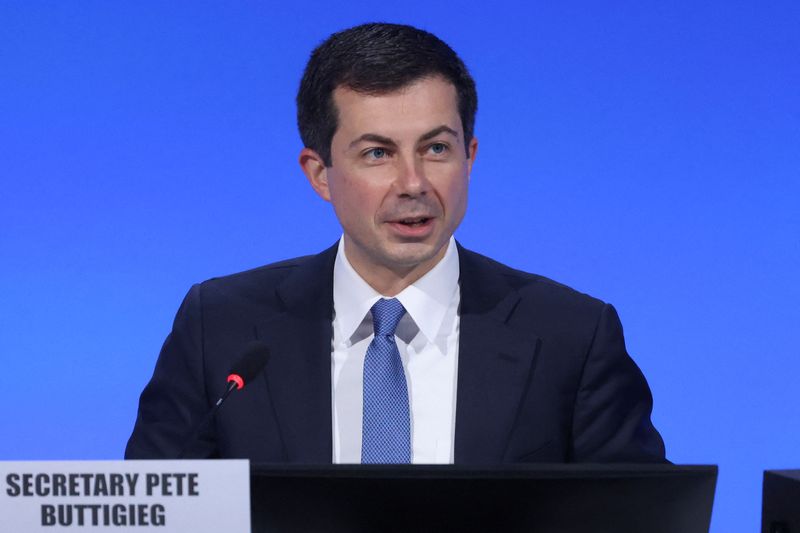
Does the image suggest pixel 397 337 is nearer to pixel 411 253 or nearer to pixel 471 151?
pixel 411 253

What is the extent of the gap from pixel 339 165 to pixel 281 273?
32 centimetres

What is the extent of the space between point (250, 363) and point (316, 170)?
2.11ft

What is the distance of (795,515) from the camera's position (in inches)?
48.1

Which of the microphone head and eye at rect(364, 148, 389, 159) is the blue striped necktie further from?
the microphone head

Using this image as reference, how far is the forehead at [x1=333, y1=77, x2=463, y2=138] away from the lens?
1692 mm

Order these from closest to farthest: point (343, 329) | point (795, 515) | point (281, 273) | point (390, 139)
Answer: point (795, 515), point (390, 139), point (343, 329), point (281, 273)

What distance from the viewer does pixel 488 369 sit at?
1.79 meters

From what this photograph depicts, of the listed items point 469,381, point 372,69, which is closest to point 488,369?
point 469,381

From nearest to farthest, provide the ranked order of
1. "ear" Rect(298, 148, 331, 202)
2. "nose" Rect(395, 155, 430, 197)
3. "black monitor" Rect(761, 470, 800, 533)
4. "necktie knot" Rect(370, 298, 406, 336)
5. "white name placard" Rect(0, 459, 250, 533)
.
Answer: "white name placard" Rect(0, 459, 250, 533) → "black monitor" Rect(761, 470, 800, 533) → "nose" Rect(395, 155, 430, 197) → "necktie knot" Rect(370, 298, 406, 336) → "ear" Rect(298, 148, 331, 202)

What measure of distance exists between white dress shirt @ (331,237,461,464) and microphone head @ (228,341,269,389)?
1.44ft

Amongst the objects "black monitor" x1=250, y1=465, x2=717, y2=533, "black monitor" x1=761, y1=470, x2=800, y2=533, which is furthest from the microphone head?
"black monitor" x1=761, y1=470, x2=800, y2=533

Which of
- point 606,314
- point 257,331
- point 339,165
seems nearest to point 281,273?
point 257,331

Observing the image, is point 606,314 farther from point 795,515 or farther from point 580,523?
point 580,523

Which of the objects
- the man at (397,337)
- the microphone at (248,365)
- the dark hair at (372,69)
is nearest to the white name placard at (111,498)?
the microphone at (248,365)
